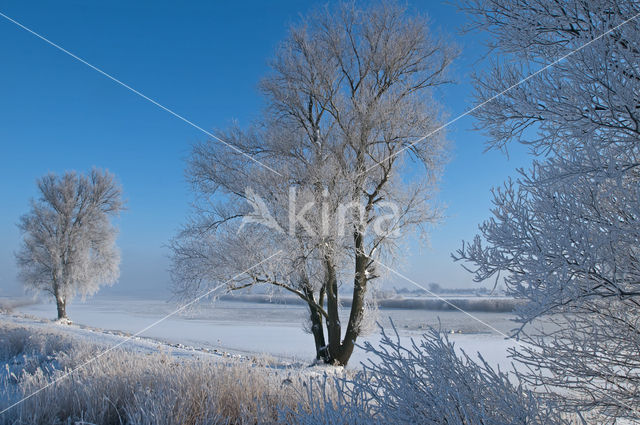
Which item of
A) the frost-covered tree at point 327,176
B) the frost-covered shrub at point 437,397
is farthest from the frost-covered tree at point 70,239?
the frost-covered shrub at point 437,397

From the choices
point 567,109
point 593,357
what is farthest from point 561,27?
point 593,357

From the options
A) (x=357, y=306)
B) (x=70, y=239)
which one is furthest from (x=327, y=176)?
(x=70, y=239)

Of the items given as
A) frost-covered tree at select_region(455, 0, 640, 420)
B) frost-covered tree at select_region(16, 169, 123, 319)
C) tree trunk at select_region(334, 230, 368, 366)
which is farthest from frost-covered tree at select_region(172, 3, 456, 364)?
frost-covered tree at select_region(16, 169, 123, 319)

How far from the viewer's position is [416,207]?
10.1 meters

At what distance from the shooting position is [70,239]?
73.5 ft

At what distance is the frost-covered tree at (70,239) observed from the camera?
A: 22.1 m

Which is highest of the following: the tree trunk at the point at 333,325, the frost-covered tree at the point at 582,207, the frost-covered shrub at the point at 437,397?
the frost-covered tree at the point at 582,207

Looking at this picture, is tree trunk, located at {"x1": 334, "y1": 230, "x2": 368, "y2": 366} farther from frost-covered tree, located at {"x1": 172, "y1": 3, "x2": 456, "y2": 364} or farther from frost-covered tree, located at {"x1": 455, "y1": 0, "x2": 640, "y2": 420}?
frost-covered tree, located at {"x1": 455, "y1": 0, "x2": 640, "y2": 420}

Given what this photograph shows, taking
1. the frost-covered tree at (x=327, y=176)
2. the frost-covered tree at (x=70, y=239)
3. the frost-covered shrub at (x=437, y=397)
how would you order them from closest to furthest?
the frost-covered shrub at (x=437, y=397)
the frost-covered tree at (x=327, y=176)
the frost-covered tree at (x=70, y=239)

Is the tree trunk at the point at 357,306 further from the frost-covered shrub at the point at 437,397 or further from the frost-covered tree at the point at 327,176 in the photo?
the frost-covered shrub at the point at 437,397

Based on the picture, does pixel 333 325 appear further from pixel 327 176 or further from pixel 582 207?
pixel 582 207

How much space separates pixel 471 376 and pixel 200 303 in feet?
27.7

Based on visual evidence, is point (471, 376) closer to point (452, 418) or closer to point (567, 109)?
point (452, 418)

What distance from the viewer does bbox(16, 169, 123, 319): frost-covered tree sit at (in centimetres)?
2211
